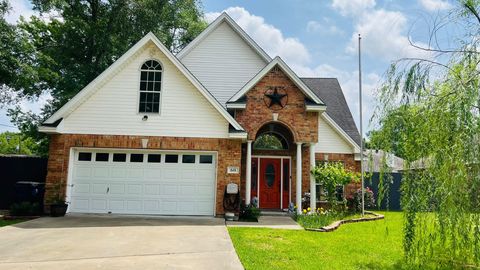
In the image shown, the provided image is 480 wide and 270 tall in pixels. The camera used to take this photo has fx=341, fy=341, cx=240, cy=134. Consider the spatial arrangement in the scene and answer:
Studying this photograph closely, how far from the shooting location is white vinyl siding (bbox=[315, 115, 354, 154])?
1547 centimetres

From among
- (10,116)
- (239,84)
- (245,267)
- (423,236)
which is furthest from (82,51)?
(423,236)

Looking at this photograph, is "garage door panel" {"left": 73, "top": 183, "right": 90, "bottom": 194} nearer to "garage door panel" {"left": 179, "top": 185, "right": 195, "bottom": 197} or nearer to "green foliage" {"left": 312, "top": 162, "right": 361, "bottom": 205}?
"garage door panel" {"left": 179, "top": 185, "right": 195, "bottom": 197}

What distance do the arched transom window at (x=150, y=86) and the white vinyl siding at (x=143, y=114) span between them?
16 cm

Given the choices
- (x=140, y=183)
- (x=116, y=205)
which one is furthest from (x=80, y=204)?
(x=140, y=183)

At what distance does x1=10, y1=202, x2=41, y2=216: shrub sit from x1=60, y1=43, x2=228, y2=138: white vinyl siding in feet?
8.98

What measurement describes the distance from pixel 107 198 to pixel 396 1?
10.4 m

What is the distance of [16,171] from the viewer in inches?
532

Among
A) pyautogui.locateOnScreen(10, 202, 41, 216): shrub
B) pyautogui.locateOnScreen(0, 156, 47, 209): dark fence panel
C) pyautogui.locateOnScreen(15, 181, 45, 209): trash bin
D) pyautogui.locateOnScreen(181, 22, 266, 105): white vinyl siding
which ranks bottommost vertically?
pyautogui.locateOnScreen(10, 202, 41, 216): shrub

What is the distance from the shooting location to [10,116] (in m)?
20.4

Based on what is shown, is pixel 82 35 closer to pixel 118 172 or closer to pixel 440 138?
pixel 118 172

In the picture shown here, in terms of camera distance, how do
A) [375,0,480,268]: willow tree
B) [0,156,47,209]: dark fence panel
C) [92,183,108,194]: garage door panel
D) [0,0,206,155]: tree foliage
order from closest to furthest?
[375,0,480,268]: willow tree
[92,183,108,194]: garage door panel
[0,156,47,209]: dark fence panel
[0,0,206,155]: tree foliage

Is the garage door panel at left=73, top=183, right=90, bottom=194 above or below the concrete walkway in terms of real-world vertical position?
above

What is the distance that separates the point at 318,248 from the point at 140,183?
6908mm

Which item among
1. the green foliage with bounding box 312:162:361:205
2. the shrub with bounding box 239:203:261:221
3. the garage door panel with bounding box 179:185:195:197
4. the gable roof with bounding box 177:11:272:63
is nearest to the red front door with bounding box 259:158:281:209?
the green foliage with bounding box 312:162:361:205
